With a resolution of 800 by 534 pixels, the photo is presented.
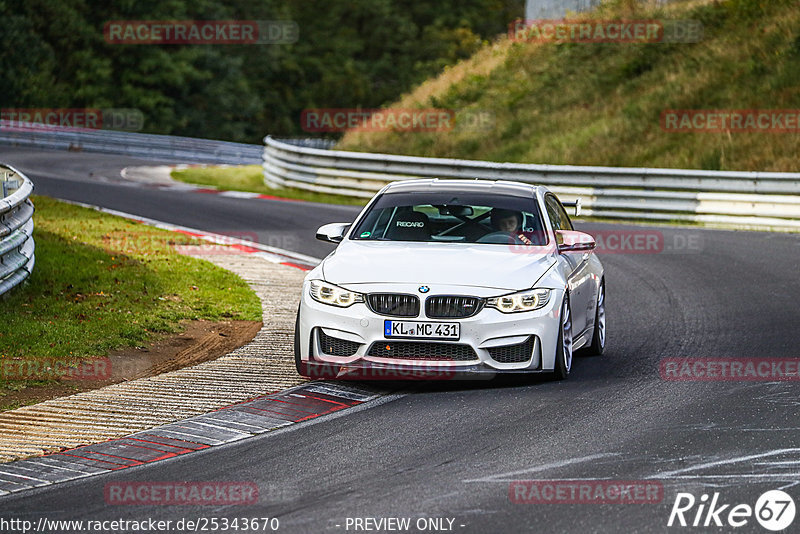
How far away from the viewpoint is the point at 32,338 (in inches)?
410

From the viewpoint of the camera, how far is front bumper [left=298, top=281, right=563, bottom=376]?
Answer: 873 centimetres

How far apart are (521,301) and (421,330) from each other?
78 centimetres

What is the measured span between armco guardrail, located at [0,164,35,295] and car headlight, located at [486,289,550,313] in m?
5.20

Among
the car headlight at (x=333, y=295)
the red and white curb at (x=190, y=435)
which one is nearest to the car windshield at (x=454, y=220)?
the car headlight at (x=333, y=295)

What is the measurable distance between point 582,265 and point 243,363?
2983 mm

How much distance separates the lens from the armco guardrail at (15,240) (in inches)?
459

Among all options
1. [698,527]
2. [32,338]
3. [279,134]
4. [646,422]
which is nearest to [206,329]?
[32,338]

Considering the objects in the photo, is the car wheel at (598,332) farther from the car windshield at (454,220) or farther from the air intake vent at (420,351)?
the air intake vent at (420,351)

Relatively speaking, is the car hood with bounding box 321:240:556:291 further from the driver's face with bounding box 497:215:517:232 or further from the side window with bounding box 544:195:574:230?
the side window with bounding box 544:195:574:230

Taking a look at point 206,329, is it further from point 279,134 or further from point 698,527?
point 279,134

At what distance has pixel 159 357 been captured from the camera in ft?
34.3

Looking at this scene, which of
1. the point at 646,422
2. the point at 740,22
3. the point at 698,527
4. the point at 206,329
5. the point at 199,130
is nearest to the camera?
the point at 698,527

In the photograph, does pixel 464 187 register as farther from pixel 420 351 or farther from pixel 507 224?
pixel 420 351

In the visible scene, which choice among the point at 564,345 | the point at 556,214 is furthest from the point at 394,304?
the point at 556,214
